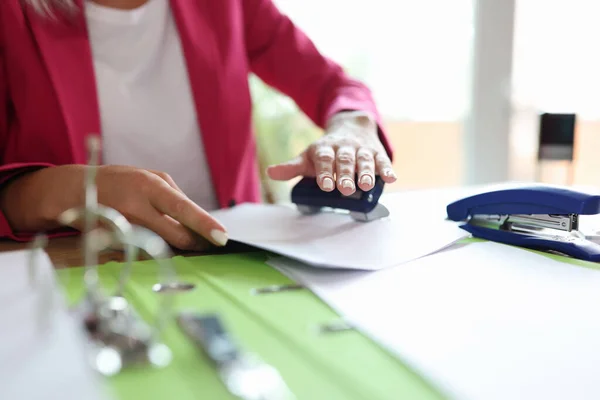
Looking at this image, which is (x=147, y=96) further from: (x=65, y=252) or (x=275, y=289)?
(x=275, y=289)

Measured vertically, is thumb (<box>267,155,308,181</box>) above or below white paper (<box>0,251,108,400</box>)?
above

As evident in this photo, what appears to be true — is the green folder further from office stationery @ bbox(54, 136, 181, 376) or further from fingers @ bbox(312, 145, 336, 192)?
fingers @ bbox(312, 145, 336, 192)

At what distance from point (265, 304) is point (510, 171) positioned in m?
1.64

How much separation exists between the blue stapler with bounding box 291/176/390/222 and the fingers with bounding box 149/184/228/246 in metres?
0.18

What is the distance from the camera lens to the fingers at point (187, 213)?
0.51 meters

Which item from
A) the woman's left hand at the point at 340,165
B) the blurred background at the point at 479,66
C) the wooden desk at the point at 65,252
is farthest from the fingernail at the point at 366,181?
the blurred background at the point at 479,66

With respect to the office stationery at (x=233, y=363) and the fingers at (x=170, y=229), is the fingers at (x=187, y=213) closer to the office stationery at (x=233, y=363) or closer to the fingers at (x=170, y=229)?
the fingers at (x=170, y=229)

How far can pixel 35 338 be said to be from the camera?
32 cm

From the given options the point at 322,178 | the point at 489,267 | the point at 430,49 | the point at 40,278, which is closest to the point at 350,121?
the point at 322,178

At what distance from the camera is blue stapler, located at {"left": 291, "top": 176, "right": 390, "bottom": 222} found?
64cm

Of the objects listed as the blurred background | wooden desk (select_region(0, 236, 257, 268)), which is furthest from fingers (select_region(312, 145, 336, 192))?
the blurred background

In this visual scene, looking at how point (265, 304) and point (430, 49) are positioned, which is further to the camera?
A: point (430, 49)

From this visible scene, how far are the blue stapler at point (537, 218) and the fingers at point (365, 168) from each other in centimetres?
12

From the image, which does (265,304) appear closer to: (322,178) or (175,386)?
(175,386)
